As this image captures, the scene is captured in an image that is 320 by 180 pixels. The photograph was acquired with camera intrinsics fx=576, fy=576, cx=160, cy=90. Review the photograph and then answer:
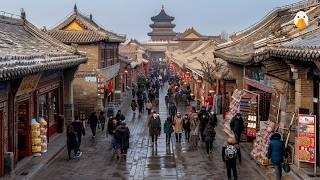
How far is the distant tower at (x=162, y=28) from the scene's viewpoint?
127m

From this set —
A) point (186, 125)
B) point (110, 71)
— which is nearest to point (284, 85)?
point (186, 125)

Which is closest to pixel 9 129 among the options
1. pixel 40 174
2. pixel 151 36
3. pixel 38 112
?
pixel 40 174

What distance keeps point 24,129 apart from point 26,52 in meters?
2.74

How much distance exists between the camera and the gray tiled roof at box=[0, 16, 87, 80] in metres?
14.7

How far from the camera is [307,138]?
15203 millimetres

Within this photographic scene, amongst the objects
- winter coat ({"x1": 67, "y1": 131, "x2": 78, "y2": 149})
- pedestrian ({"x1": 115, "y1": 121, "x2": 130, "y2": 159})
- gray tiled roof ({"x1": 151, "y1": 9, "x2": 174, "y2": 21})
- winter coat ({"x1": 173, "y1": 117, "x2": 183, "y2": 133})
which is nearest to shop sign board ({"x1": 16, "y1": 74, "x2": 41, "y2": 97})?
winter coat ({"x1": 67, "y1": 131, "x2": 78, "y2": 149})

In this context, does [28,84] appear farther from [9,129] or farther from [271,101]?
[271,101]

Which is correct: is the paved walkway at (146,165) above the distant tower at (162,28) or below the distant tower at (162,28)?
below

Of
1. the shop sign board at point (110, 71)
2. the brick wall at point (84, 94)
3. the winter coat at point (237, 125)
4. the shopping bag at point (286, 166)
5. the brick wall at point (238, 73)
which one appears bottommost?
the shopping bag at point (286, 166)

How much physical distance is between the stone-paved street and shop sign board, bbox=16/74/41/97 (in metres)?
2.51

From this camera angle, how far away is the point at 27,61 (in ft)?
53.4

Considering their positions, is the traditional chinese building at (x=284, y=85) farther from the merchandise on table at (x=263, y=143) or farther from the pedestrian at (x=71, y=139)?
the pedestrian at (x=71, y=139)

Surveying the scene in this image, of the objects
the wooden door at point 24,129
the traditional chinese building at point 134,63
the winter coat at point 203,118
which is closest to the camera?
the wooden door at point 24,129

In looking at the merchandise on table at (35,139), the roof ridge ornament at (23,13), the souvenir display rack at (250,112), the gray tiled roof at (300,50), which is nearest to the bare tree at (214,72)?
the souvenir display rack at (250,112)
